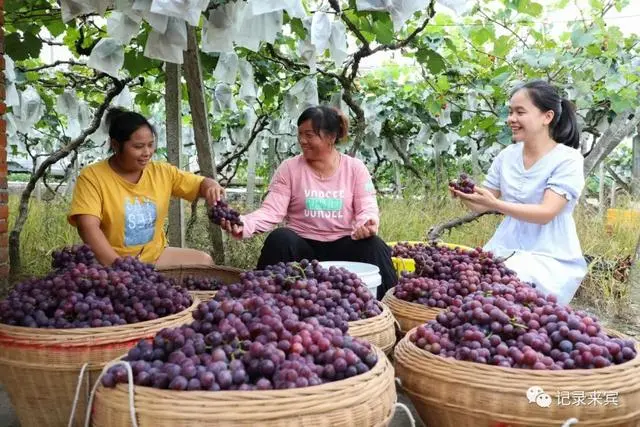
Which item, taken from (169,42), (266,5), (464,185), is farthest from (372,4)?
(169,42)

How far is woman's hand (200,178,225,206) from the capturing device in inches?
123

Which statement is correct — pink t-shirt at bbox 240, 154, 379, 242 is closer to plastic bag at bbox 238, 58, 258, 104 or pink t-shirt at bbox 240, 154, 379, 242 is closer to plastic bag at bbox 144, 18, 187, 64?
plastic bag at bbox 144, 18, 187, 64

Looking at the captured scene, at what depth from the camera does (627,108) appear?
470 cm

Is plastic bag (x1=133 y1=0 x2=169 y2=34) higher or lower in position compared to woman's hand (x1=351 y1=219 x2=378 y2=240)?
higher

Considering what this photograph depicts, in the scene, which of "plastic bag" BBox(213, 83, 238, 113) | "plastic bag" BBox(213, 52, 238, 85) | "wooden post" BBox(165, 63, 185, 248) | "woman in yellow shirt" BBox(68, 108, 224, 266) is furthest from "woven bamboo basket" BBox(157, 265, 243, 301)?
"plastic bag" BBox(213, 83, 238, 113)

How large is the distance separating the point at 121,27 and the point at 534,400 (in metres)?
2.58

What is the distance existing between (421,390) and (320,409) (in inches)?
19.9

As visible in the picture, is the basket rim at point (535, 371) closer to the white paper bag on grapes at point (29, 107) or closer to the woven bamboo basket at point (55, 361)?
the woven bamboo basket at point (55, 361)

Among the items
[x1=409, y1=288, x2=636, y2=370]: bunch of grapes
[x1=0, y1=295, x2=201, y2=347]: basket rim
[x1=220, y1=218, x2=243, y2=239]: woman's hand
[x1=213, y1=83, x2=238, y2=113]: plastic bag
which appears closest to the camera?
[x1=409, y1=288, x2=636, y2=370]: bunch of grapes

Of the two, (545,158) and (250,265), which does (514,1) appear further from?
(250,265)

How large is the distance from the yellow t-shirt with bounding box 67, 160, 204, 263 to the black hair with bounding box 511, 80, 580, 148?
1.70m

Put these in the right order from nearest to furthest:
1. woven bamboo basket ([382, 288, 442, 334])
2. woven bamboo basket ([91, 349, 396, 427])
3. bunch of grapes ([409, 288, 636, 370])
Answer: woven bamboo basket ([91, 349, 396, 427]) → bunch of grapes ([409, 288, 636, 370]) → woven bamboo basket ([382, 288, 442, 334])

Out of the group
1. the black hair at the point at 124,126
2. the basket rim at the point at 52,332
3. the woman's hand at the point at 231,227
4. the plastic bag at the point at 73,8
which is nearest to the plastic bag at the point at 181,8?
the plastic bag at the point at 73,8

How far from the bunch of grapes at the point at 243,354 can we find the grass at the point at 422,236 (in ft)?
11.8
